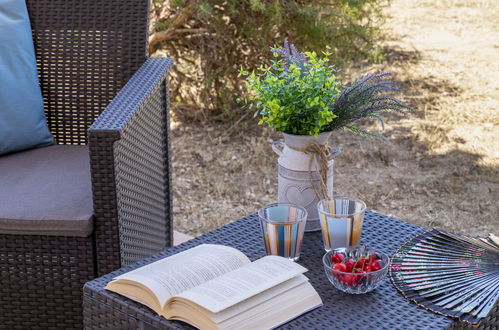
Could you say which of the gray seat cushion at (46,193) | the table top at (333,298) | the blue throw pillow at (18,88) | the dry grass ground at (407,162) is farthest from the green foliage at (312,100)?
the dry grass ground at (407,162)

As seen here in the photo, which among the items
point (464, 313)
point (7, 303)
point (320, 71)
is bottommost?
point (7, 303)

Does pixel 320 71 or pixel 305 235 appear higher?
pixel 320 71

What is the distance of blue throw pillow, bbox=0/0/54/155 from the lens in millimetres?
2098

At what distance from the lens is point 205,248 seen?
4.83 feet

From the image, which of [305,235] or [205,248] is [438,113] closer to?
[305,235]

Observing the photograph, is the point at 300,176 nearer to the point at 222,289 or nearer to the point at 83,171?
the point at 222,289

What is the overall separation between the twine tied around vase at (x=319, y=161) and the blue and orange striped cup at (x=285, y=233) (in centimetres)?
9

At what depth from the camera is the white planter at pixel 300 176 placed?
1.58 meters

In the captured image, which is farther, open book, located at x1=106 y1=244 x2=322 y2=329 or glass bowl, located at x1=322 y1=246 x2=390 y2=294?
glass bowl, located at x1=322 y1=246 x2=390 y2=294

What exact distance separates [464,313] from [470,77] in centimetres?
286

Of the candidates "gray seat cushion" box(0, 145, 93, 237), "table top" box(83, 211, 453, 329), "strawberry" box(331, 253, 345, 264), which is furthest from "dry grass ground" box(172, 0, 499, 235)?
"strawberry" box(331, 253, 345, 264)

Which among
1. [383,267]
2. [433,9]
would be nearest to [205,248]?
[383,267]

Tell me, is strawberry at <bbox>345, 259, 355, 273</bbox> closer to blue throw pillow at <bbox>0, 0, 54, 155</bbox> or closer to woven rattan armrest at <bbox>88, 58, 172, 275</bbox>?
woven rattan armrest at <bbox>88, 58, 172, 275</bbox>

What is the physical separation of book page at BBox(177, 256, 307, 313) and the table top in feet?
0.22
